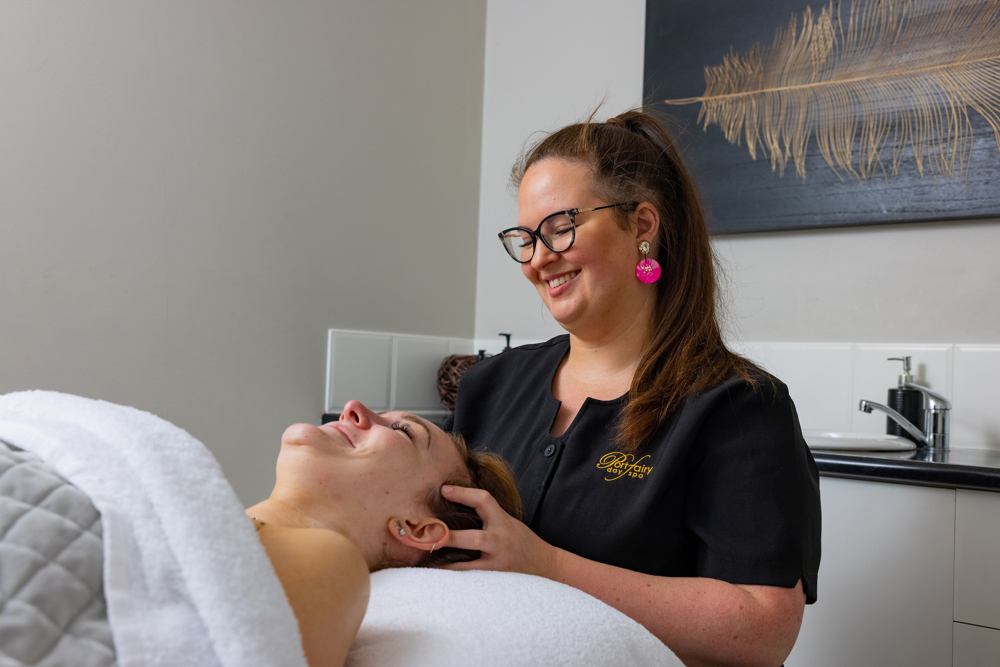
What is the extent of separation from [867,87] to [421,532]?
6.46ft

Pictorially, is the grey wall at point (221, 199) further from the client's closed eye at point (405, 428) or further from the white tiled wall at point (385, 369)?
the client's closed eye at point (405, 428)

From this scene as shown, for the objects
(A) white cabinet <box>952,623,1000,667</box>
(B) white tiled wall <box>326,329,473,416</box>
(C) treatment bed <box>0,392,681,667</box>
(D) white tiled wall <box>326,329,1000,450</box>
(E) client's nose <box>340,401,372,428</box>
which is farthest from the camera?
(B) white tiled wall <box>326,329,473,416</box>

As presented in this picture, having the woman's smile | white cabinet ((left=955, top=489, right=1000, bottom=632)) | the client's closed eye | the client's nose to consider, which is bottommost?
white cabinet ((left=955, top=489, right=1000, bottom=632))

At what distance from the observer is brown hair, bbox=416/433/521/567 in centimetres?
101

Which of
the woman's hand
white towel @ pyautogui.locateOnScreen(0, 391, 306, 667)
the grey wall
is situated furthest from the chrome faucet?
white towel @ pyautogui.locateOnScreen(0, 391, 306, 667)

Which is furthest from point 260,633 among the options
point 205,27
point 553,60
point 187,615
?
point 553,60

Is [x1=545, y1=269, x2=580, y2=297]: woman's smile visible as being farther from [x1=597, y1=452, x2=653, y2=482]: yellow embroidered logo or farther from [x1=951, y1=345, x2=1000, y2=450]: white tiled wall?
[x1=951, y1=345, x2=1000, y2=450]: white tiled wall

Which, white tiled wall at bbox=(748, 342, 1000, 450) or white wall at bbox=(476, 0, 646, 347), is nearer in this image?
white tiled wall at bbox=(748, 342, 1000, 450)

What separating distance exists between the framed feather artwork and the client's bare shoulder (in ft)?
5.47

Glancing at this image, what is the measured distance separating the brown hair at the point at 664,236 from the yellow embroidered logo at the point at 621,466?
0.03 m

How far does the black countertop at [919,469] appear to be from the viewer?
4.92ft

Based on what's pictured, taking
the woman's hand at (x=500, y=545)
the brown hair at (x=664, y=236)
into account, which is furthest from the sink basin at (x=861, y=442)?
the woman's hand at (x=500, y=545)

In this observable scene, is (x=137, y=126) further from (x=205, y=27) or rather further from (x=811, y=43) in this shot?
(x=811, y=43)

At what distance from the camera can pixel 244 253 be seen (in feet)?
6.78
